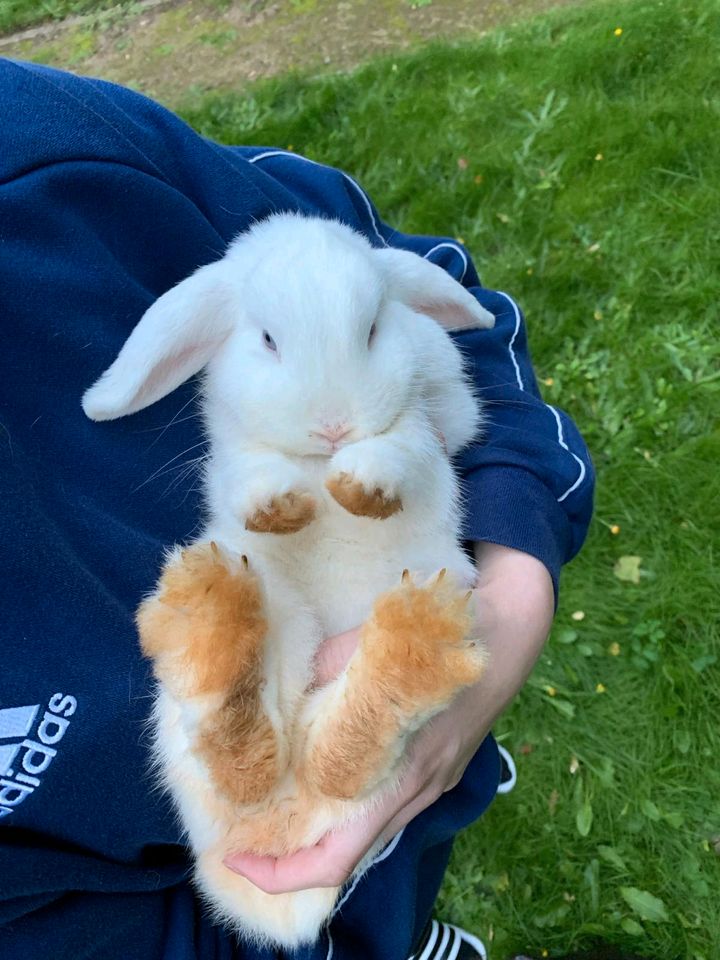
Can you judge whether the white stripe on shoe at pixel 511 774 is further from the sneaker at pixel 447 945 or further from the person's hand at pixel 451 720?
the person's hand at pixel 451 720

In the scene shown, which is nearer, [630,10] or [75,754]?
[75,754]

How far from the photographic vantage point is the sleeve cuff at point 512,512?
4.96ft

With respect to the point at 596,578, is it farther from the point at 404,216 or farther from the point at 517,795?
the point at 404,216

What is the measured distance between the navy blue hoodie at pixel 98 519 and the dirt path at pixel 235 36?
305 centimetres

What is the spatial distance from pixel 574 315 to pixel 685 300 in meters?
0.39

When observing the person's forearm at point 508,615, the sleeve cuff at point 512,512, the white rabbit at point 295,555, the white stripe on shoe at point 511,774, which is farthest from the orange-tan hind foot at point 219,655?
the white stripe on shoe at point 511,774

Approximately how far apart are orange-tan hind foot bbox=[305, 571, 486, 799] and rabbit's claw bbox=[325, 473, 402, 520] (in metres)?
0.13

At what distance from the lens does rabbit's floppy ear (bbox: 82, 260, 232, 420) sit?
50.2 inches

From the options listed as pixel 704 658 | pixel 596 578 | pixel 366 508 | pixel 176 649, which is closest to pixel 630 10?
pixel 596 578

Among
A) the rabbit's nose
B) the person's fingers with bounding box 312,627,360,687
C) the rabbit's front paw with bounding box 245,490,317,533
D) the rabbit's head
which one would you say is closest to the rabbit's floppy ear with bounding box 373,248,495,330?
the rabbit's head

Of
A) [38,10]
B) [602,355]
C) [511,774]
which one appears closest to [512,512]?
[511,774]

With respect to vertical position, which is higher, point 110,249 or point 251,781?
point 110,249

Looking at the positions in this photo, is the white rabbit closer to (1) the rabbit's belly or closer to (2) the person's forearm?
(1) the rabbit's belly

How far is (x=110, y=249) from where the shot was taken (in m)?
1.41
